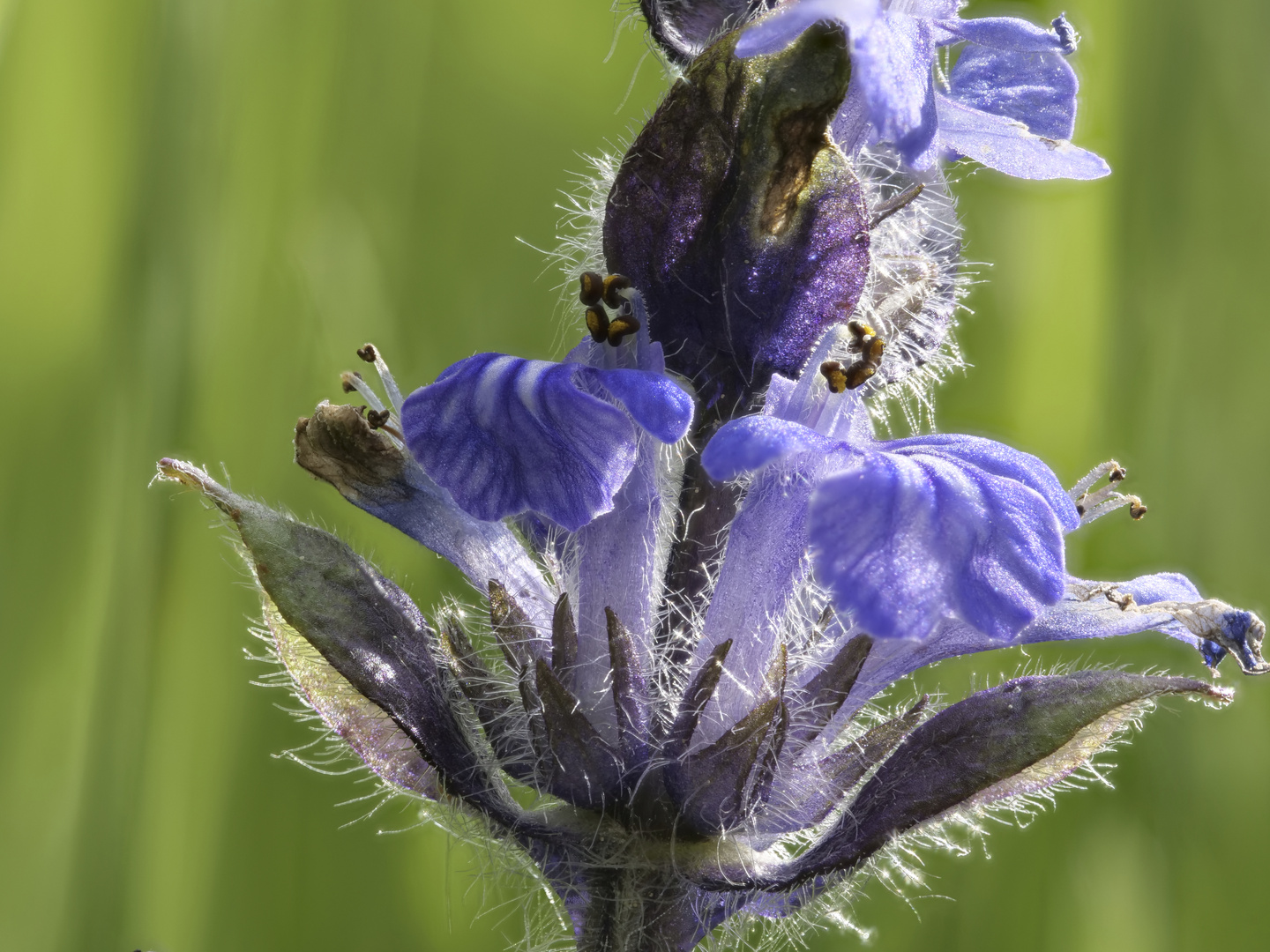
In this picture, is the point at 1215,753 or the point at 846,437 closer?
the point at 846,437

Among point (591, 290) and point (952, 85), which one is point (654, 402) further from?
point (952, 85)

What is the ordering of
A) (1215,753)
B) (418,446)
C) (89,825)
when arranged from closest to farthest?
(418,446)
(89,825)
(1215,753)

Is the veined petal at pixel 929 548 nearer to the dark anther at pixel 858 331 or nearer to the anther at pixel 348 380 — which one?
the dark anther at pixel 858 331

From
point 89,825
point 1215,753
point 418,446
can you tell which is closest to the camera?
point 418,446

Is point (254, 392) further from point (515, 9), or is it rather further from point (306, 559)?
point (306, 559)

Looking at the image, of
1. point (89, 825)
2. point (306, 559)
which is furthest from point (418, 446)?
point (89, 825)

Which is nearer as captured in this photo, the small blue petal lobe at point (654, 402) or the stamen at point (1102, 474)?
the small blue petal lobe at point (654, 402)

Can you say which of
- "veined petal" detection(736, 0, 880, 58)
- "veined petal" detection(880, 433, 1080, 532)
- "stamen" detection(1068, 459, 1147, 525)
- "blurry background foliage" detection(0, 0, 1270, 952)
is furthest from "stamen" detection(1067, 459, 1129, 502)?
"blurry background foliage" detection(0, 0, 1270, 952)

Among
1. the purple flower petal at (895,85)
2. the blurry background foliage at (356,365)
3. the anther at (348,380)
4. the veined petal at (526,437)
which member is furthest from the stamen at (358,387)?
the blurry background foliage at (356,365)
